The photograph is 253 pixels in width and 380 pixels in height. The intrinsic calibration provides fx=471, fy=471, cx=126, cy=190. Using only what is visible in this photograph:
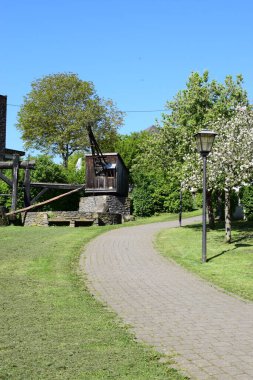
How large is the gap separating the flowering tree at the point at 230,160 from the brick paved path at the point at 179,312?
462 centimetres

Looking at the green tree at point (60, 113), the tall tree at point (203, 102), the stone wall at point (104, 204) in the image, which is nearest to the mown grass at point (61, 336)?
the tall tree at point (203, 102)

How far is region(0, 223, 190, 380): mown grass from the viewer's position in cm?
458

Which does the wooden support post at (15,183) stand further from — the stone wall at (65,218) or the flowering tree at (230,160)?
the flowering tree at (230,160)

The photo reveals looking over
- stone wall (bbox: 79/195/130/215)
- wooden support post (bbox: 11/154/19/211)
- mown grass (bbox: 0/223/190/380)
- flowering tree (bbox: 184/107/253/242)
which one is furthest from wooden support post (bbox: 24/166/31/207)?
mown grass (bbox: 0/223/190/380)

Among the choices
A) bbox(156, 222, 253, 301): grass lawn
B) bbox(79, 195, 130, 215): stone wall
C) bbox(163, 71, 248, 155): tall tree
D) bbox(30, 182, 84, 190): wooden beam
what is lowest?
bbox(156, 222, 253, 301): grass lawn

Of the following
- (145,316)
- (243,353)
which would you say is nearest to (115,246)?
(145,316)

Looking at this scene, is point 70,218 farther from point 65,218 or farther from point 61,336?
point 61,336

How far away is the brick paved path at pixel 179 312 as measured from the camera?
16.5ft

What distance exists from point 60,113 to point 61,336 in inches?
1824

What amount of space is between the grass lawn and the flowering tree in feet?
4.59

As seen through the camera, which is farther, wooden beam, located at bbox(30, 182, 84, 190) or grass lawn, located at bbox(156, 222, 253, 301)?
wooden beam, located at bbox(30, 182, 84, 190)

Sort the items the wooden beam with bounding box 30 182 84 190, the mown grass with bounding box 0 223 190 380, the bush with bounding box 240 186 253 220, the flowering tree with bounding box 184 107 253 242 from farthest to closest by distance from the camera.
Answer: the wooden beam with bounding box 30 182 84 190, the bush with bounding box 240 186 253 220, the flowering tree with bounding box 184 107 253 242, the mown grass with bounding box 0 223 190 380

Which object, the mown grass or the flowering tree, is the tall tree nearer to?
the flowering tree

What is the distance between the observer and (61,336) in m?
5.76
